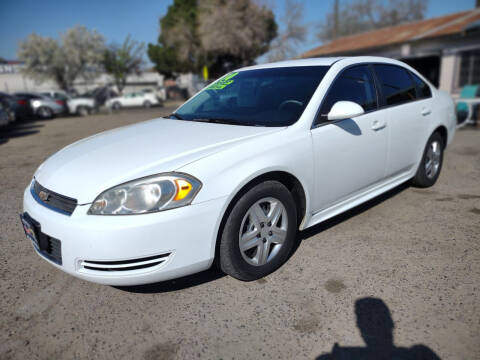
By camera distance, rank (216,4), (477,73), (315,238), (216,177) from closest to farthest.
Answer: (216,177) → (315,238) → (477,73) → (216,4)

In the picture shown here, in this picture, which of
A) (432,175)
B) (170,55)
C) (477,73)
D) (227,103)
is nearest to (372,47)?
(477,73)

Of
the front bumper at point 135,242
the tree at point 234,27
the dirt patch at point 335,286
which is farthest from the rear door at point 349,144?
the tree at point 234,27

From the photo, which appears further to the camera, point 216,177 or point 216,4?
point 216,4

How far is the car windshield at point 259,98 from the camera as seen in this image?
2908mm

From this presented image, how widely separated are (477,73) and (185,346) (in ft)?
52.9

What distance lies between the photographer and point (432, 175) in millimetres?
4547

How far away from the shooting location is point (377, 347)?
197 cm

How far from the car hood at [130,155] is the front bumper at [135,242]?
20 centimetres

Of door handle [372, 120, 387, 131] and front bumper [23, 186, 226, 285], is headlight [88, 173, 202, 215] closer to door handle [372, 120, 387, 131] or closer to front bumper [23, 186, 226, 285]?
front bumper [23, 186, 226, 285]

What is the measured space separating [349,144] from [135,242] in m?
1.89

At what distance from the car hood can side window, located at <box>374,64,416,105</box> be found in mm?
1591

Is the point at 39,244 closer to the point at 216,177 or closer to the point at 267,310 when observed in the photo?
the point at 216,177

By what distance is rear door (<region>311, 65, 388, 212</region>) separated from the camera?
9.39 ft

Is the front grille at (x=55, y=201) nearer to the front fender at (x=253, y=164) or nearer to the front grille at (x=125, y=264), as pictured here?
the front grille at (x=125, y=264)
